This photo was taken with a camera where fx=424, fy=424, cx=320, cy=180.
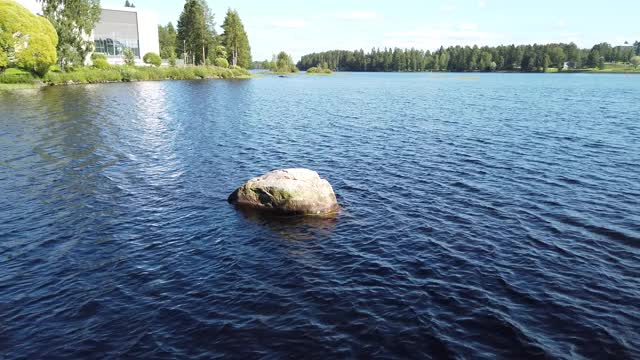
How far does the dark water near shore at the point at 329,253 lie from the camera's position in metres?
13.5

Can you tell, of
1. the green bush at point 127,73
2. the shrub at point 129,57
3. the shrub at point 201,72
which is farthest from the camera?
the shrub at point 201,72

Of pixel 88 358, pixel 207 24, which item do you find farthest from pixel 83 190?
pixel 207 24

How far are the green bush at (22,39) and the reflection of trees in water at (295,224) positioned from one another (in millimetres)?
85487

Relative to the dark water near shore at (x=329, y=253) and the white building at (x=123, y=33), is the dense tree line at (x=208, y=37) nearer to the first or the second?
the white building at (x=123, y=33)

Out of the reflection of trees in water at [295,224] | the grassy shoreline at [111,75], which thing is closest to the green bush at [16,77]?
the grassy shoreline at [111,75]

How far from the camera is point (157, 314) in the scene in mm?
14648

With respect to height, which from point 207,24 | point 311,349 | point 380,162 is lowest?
point 311,349

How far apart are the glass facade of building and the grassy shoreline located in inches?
843

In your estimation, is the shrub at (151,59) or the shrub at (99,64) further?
the shrub at (151,59)

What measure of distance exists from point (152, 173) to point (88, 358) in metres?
21.4

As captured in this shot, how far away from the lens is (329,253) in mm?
19406

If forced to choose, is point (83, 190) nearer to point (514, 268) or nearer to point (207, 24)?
point (514, 268)

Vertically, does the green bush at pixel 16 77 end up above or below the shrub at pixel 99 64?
below

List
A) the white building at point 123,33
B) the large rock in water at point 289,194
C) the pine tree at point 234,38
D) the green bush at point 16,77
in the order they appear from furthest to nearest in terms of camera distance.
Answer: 1. the pine tree at point 234,38
2. the white building at point 123,33
3. the green bush at point 16,77
4. the large rock in water at point 289,194
